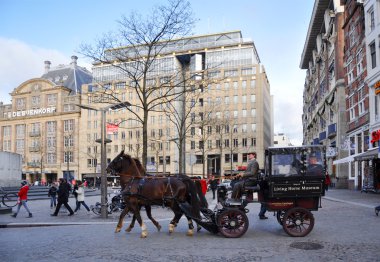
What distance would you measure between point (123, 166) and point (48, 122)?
279 feet

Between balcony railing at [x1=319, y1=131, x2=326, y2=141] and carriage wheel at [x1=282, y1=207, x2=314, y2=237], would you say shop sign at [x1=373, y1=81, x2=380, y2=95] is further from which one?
carriage wheel at [x1=282, y1=207, x2=314, y2=237]

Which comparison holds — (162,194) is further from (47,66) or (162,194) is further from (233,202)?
(47,66)

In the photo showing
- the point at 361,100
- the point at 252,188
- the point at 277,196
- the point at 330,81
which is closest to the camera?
the point at 277,196

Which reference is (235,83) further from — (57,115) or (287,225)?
(287,225)

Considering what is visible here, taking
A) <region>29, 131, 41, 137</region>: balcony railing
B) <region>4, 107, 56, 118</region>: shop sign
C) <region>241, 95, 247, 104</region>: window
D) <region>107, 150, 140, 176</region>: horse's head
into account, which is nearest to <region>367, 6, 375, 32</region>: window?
<region>107, 150, 140, 176</region>: horse's head

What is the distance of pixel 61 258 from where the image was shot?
8.20m

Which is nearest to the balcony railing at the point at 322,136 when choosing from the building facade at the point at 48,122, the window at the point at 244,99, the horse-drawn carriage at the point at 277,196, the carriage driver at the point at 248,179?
the window at the point at 244,99

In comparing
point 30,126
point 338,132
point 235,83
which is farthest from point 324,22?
point 30,126

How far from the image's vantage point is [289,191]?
10695mm

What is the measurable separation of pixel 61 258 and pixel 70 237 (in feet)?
9.56

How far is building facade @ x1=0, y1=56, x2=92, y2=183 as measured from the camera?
294 feet

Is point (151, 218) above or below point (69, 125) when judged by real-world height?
below

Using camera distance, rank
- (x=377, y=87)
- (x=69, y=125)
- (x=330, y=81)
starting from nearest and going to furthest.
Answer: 1. (x=377, y=87)
2. (x=330, y=81)
3. (x=69, y=125)

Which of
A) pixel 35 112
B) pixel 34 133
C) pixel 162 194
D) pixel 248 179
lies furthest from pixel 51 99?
pixel 248 179
